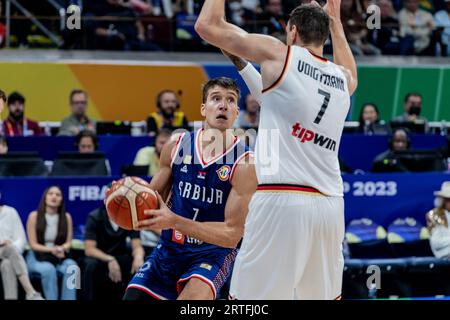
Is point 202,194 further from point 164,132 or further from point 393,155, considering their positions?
point 393,155

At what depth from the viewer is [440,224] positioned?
11.6 m

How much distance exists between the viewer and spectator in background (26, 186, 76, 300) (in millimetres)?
10648

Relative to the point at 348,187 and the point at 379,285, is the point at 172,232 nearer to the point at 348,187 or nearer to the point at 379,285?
the point at 379,285

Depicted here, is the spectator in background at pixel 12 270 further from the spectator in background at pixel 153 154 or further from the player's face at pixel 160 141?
the player's face at pixel 160 141

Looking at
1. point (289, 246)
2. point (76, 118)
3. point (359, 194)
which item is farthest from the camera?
point (76, 118)

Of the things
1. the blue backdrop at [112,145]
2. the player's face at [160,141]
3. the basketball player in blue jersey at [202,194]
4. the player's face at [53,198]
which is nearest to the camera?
the basketball player in blue jersey at [202,194]

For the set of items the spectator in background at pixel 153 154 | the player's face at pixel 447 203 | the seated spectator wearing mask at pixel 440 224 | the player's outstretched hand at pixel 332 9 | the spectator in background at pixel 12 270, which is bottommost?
the spectator in background at pixel 12 270

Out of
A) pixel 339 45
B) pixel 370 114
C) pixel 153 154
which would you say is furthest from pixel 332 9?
pixel 370 114

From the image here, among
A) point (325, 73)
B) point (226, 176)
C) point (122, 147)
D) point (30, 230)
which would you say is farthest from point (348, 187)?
point (325, 73)

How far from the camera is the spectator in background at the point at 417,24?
55.1ft

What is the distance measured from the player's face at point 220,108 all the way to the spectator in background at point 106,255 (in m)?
4.07

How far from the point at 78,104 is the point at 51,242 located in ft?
9.66

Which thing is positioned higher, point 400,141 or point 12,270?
point 400,141

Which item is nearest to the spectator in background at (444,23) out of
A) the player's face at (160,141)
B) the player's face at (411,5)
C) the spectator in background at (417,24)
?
the spectator in background at (417,24)
